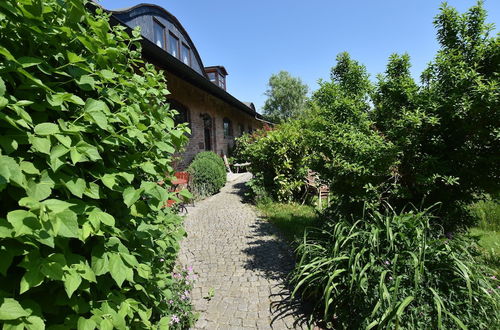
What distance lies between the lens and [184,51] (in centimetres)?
1496

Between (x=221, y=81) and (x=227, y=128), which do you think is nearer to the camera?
(x=227, y=128)

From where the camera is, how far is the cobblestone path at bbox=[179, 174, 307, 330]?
8.26 ft

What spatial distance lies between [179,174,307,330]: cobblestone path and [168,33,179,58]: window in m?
10.8

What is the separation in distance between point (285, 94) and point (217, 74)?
2088 centimetres

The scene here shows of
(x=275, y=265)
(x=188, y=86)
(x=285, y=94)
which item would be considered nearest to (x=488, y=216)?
(x=275, y=265)

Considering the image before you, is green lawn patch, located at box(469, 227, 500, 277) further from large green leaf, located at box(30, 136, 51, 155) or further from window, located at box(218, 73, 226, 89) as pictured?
window, located at box(218, 73, 226, 89)

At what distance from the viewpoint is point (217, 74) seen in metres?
20.1

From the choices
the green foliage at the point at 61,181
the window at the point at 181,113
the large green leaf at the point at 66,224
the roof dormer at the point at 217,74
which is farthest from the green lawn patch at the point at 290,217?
the roof dormer at the point at 217,74

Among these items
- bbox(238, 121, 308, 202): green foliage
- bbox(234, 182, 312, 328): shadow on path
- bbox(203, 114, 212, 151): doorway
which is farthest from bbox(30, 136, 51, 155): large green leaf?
bbox(203, 114, 212, 151): doorway

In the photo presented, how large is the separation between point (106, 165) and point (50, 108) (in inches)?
13.6

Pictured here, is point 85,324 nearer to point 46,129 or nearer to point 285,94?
point 46,129

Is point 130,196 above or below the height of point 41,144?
below

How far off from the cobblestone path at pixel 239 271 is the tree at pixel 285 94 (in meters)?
34.5

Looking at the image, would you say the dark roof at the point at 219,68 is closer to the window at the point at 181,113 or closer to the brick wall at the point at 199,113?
the brick wall at the point at 199,113
